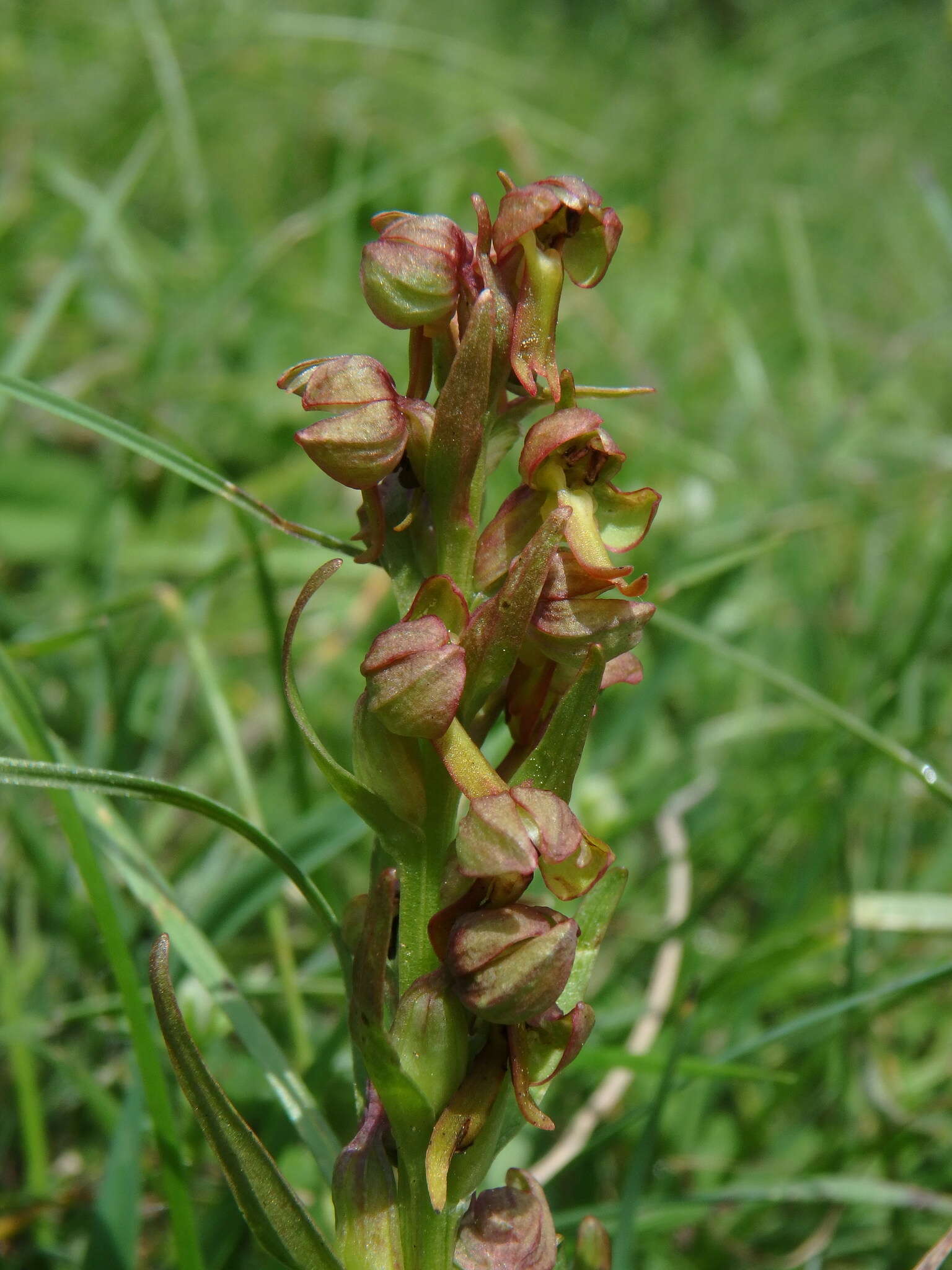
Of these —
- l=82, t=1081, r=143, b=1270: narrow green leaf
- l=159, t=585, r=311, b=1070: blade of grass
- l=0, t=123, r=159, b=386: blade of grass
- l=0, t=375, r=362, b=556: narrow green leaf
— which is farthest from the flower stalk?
l=0, t=123, r=159, b=386: blade of grass

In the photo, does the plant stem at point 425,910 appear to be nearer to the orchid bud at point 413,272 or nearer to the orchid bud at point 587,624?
the orchid bud at point 587,624

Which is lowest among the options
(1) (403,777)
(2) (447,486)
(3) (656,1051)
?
(3) (656,1051)

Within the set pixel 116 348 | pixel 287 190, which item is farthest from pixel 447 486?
pixel 287 190

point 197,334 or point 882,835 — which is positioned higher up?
point 197,334

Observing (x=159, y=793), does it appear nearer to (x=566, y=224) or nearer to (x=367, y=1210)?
(x=367, y=1210)

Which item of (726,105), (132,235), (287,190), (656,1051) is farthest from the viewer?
(726,105)

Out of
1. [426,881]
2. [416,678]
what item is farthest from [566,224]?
[426,881]

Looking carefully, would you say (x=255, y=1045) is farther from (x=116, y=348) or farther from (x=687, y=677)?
(x=116, y=348)
